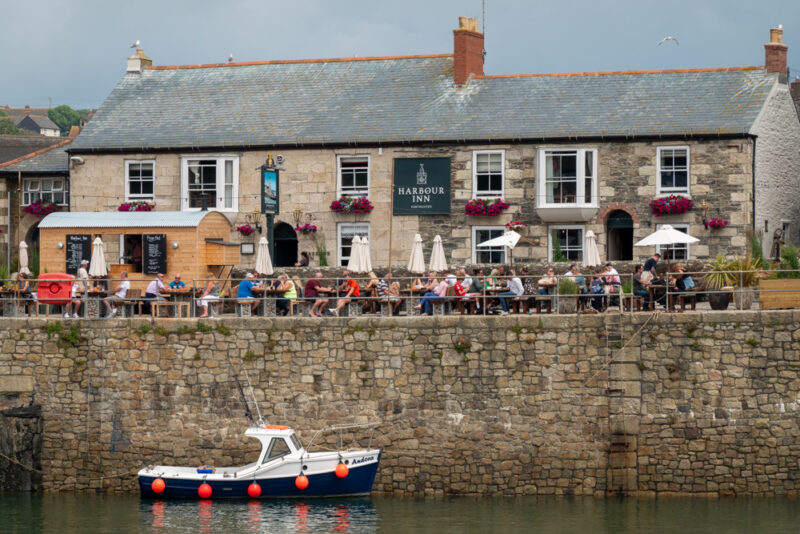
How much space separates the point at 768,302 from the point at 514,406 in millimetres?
4992

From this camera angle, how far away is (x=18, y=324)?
1204 inches

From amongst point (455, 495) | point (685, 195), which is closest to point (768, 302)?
point (455, 495)

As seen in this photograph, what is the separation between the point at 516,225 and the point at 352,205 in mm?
4200

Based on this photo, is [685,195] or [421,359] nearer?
[421,359]

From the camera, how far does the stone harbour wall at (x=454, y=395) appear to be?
91.5ft

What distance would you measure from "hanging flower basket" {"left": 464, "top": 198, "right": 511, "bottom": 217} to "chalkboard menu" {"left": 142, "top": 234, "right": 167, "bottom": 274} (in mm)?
8410

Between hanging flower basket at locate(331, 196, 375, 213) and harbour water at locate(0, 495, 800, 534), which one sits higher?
hanging flower basket at locate(331, 196, 375, 213)

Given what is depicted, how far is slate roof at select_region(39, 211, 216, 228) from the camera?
34031 millimetres

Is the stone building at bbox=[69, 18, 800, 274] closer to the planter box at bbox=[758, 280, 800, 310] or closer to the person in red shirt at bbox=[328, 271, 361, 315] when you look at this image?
the person in red shirt at bbox=[328, 271, 361, 315]

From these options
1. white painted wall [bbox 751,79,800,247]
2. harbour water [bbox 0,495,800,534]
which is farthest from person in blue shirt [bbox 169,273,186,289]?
white painted wall [bbox 751,79,800,247]

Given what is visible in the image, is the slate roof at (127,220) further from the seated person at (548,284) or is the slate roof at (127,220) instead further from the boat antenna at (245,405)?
the seated person at (548,284)

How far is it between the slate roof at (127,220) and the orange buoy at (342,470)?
25.9 feet

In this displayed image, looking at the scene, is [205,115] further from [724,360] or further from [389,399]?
[724,360]

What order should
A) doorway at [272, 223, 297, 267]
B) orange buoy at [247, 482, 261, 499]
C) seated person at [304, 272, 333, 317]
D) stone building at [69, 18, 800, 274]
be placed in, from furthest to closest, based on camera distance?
doorway at [272, 223, 297, 267], stone building at [69, 18, 800, 274], seated person at [304, 272, 333, 317], orange buoy at [247, 482, 261, 499]
